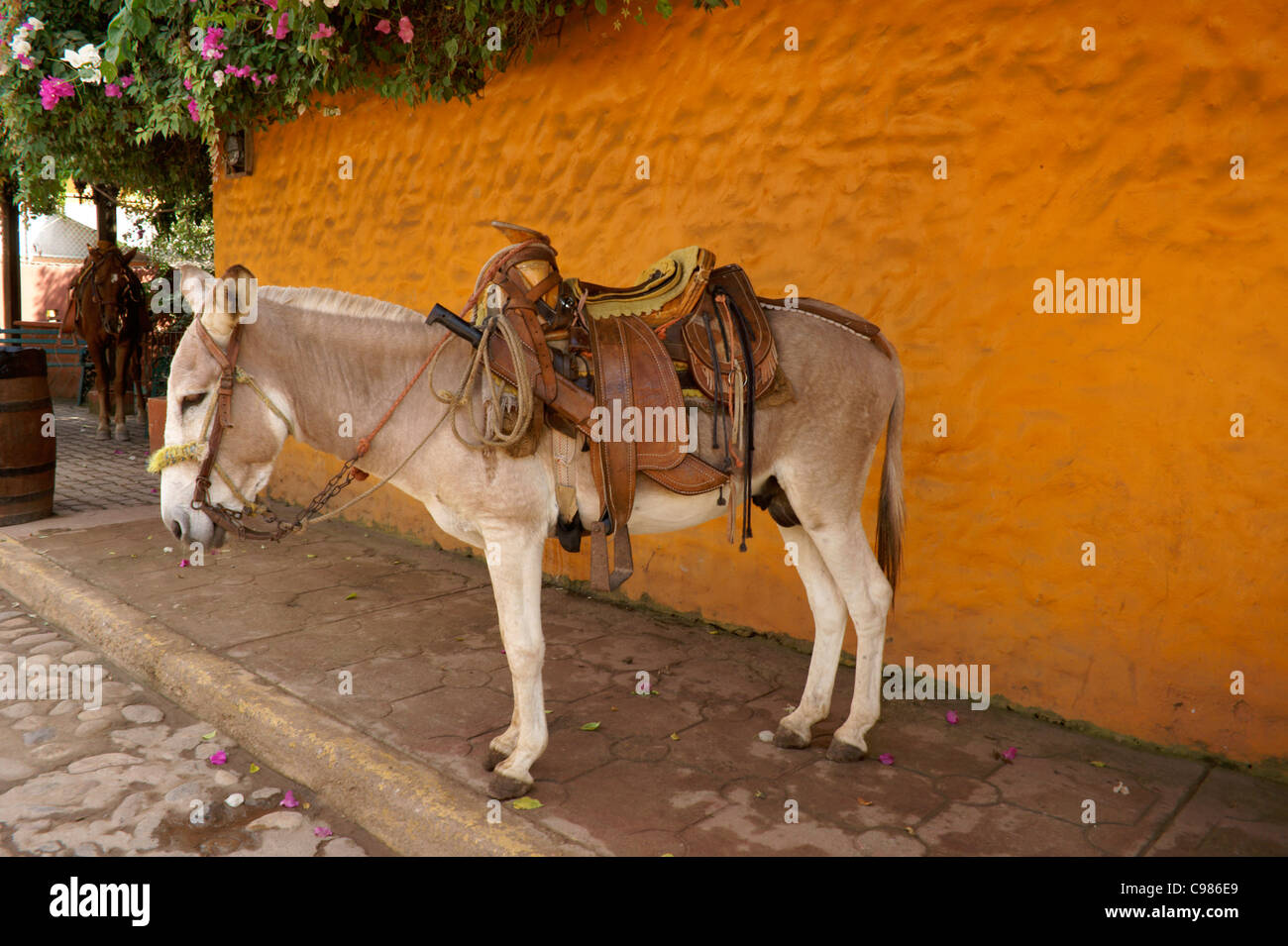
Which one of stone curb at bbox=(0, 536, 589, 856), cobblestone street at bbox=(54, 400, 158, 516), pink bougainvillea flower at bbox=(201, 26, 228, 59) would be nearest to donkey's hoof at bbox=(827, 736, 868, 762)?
stone curb at bbox=(0, 536, 589, 856)

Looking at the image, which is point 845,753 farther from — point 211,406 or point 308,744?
point 211,406

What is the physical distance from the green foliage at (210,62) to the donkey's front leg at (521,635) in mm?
2934

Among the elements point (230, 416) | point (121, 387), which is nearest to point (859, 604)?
point (230, 416)

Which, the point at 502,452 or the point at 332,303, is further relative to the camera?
the point at 332,303

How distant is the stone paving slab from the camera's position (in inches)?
109

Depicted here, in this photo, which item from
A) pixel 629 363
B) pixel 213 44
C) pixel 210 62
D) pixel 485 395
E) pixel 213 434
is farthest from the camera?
pixel 210 62

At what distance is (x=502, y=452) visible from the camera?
2.92m

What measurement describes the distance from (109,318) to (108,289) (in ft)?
1.14

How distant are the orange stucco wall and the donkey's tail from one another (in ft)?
1.59

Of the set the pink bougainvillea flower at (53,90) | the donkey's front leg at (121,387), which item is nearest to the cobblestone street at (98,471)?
the donkey's front leg at (121,387)

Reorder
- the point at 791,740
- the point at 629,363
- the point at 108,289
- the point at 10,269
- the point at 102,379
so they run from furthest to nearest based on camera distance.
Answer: the point at 10,269 < the point at 102,379 < the point at 108,289 < the point at 791,740 < the point at 629,363

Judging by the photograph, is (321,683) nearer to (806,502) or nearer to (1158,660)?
(806,502)

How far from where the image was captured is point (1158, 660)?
10.9 feet

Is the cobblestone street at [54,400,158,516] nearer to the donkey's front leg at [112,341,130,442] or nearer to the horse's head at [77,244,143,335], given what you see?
the donkey's front leg at [112,341,130,442]
